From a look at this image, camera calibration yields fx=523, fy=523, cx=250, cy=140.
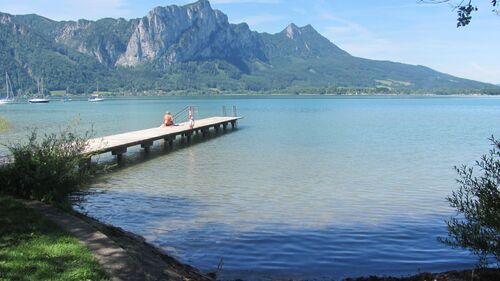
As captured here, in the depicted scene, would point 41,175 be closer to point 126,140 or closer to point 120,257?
point 120,257

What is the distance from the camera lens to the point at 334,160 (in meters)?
26.8

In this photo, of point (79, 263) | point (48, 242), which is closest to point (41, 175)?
point (48, 242)

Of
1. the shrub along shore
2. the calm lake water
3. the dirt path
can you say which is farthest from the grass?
the calm lake water

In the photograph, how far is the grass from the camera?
5.85 meters

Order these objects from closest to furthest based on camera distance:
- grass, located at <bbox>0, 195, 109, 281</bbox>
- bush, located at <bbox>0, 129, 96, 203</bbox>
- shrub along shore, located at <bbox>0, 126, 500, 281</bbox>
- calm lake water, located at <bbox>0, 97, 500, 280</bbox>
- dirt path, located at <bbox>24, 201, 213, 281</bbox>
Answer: grass, located at <bbox>0, 195, 109, 281</bbox> → shrub along shore, located at <bbox>0, 126, 500, 281</bbox> → dirt path, located at <bbox>24, 201, 213, 281</bbox> → calm lake water, located at <bbox>0, 97, 500, 280</bbox> → bush, located at <bbox>0, 129, 96, 203</bbox>

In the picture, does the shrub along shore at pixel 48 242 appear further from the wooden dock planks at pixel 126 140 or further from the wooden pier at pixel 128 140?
the wooden dock planks at pixel 126 140

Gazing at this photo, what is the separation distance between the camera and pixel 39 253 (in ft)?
21.4

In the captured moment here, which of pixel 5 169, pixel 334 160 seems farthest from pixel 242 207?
pixel 334 160

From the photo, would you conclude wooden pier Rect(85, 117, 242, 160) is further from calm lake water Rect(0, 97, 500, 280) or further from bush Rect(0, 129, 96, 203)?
bush Rect(0, 129, 96, 203)

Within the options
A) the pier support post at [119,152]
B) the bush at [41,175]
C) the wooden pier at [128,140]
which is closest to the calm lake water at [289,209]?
the pier support post at [119,152]

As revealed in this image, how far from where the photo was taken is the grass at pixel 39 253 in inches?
230

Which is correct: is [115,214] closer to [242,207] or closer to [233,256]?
[242,207]

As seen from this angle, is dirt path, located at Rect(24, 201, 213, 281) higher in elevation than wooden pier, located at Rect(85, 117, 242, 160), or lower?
higher

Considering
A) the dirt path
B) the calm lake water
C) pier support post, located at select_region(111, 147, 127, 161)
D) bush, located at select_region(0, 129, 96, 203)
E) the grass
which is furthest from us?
pier support post, located at select_region(111, 147, 127, 161)
